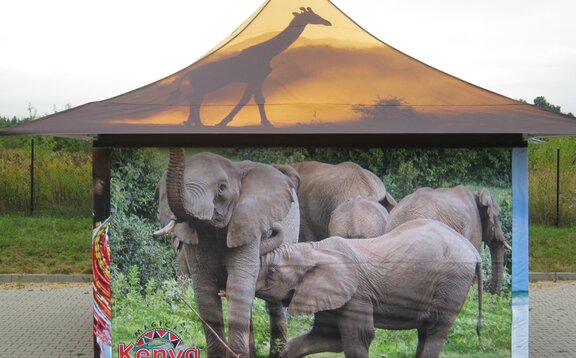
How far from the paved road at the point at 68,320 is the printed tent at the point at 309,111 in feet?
6.49

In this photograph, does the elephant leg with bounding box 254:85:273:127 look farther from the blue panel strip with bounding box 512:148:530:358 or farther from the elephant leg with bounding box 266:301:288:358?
the blue panel strip with bounding box 512:148:530:358

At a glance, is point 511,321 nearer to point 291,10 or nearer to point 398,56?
point 398,56

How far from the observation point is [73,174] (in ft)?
50.0

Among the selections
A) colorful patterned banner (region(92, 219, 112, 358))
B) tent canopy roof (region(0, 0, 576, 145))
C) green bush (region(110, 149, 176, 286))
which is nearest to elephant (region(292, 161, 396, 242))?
tent canopy roof (region(0, 0, 576, 145))

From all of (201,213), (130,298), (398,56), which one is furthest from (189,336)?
(398,56)

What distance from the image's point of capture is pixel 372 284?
19.1ft

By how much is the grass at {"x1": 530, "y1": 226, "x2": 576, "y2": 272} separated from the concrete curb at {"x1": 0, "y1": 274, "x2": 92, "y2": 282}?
7.33m

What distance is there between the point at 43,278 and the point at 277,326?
23.2 ft

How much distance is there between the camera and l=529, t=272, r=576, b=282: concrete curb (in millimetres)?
12062

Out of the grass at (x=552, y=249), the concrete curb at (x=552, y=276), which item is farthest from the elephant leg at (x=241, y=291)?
the grass at (x=552, y=249)

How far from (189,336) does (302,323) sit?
0.90 metres

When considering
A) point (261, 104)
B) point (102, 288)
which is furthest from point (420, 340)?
point (102, 288)

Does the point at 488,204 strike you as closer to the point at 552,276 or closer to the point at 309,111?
the point at 309,111

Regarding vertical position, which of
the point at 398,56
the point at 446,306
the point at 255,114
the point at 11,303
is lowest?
the point at 11,303
